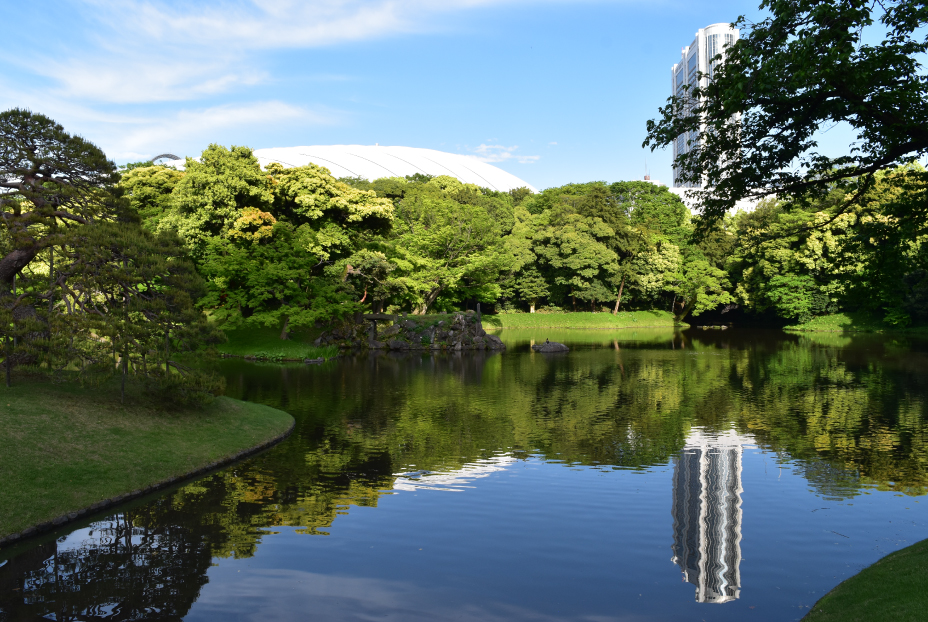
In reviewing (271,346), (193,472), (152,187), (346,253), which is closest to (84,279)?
(193,472)

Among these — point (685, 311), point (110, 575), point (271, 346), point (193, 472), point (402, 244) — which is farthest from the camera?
point (685, 311)

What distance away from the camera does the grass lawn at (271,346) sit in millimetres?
38812

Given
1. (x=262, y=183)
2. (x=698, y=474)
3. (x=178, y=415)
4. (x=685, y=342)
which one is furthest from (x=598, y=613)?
(x=685, y=342)

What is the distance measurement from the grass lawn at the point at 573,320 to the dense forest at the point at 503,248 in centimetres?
229

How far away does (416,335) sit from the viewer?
44.2 metres

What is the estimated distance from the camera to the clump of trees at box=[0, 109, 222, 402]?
14.8 metres

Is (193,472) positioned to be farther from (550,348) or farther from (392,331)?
(550,348)

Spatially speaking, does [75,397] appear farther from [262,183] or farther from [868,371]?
[868,371]

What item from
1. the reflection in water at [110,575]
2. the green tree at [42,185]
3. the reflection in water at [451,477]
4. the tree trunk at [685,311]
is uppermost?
the green tree at [42,185]

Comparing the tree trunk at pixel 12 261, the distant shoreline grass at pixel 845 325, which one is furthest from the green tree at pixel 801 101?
the distant shoreline grass at pixel 845 325

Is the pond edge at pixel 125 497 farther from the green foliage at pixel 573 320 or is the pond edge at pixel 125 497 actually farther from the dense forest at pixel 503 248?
the green foliage at pixel 573 320

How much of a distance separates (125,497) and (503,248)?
1982 inches

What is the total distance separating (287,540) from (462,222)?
45.8 meters

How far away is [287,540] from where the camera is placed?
10875mm
